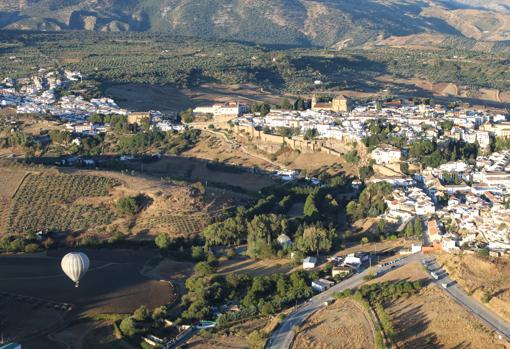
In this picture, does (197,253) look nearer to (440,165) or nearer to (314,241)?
(314,241)

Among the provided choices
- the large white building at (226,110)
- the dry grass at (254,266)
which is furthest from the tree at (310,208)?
the large white building at (226,110)

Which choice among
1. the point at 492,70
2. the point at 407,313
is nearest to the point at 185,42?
the point at 492,70

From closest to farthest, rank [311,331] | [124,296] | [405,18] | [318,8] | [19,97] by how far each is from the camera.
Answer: [311,331] < [124,296] < [19,97] < [318,8] < [405,18]

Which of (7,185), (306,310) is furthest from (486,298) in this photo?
(7,185)

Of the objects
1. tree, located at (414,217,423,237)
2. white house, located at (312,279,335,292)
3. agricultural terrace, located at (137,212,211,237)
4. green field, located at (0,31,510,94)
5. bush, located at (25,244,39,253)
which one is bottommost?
green field, located at (0,31,510,94)

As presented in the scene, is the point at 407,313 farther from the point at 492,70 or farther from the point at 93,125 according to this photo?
the point at 492,70

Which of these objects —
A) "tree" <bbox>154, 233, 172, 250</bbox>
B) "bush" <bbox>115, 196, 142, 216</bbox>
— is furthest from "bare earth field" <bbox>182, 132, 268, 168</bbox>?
"tree" <bbox>154, 233, 172, 250</bbox>

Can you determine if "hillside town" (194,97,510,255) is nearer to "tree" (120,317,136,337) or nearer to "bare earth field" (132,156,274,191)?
"bare earth field" (132,156,274,191)
